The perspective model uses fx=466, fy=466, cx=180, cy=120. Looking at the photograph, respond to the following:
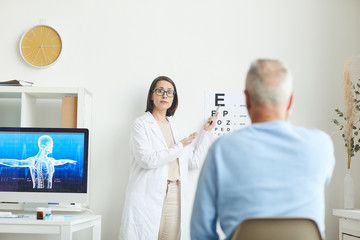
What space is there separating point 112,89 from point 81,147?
63 cm

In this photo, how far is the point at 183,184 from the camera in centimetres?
326

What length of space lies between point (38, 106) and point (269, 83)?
2.54 meters

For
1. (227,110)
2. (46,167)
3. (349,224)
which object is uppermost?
(227,110)

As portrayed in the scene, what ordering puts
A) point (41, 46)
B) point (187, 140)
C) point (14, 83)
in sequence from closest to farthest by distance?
point (187, 140)
point (14, 83)
point (41, 46)

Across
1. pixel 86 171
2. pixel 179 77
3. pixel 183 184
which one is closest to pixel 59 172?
pixel 86 171

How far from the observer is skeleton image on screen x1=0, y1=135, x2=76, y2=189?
10.2 ft

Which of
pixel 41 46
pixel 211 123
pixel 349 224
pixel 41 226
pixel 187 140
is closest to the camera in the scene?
pixel 41 226

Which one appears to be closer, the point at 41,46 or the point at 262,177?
the point at 262,177

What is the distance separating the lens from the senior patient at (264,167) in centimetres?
133

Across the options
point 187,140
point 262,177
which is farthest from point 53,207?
point 262,177

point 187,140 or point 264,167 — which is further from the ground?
point 187,140

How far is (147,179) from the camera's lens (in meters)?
3.17

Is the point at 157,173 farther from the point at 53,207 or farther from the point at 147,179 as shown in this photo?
the point at 53,207

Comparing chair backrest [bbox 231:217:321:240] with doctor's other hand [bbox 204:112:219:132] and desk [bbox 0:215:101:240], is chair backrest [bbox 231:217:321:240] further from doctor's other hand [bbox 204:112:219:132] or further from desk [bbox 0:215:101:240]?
doctor's other hand [bbox 204:112:219:132]
